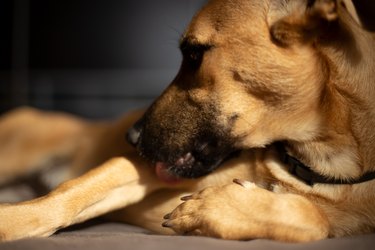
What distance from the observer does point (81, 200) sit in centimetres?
163

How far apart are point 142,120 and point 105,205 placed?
0.95ft

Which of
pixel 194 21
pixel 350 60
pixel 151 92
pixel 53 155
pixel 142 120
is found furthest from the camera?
pixel 151 92

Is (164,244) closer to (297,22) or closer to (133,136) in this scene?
(133,136)

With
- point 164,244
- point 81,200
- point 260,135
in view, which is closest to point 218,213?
point 164,244

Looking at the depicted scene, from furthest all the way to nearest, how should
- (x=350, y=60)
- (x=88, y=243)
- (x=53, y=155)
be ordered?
1. (x=53, y=155)
2. (x=350, y=60)
3. (x=88, y=243)

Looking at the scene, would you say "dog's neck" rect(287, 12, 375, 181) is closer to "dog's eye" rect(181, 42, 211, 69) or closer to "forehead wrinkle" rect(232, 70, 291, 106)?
"forehead wrinkle" rect(232, 70, 291, 106)

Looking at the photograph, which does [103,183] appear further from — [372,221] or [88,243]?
[372,221]

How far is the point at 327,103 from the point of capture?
5.16 feet

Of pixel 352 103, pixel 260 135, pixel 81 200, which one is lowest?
pixel 81 200

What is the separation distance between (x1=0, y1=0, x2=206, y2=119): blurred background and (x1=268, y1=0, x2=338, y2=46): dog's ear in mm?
2945

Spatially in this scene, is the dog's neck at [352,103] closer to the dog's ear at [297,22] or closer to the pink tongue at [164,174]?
the dog's ear at [297,22]

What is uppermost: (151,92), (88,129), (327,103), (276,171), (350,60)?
(350,60)

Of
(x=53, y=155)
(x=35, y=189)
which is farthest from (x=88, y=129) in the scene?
(x=35, y=189)

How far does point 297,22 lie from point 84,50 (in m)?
3.21
